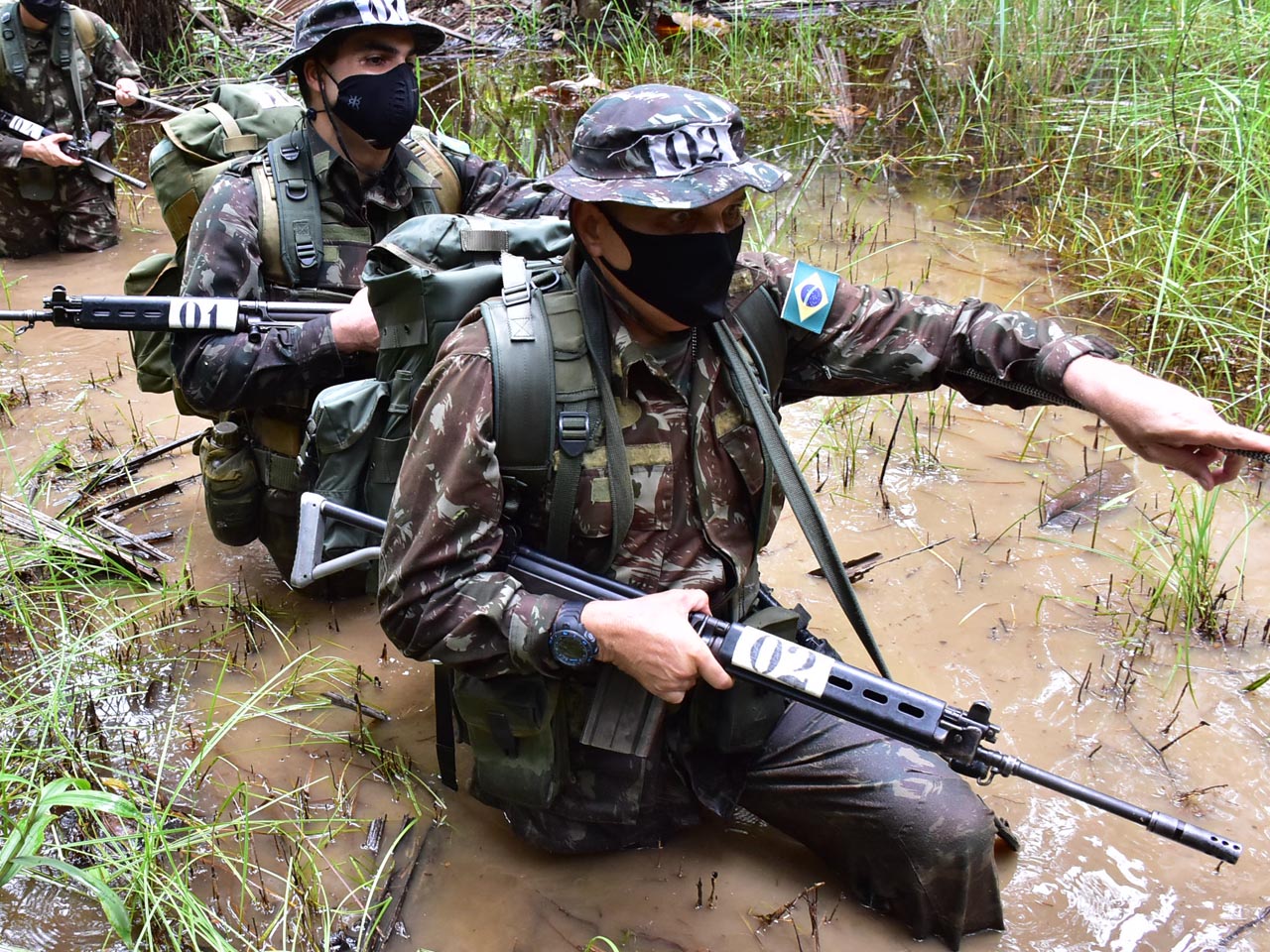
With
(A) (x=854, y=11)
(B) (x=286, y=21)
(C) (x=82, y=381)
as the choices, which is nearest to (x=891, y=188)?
(A) (x=854, y=11)

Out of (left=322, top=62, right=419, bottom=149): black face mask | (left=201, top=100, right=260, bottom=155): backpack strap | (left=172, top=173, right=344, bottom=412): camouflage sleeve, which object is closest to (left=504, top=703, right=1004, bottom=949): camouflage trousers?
(left=172, top=173, right=344, bottom=412): camouflage sleeve

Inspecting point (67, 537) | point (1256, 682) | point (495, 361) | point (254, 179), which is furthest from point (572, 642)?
point (67, 537)

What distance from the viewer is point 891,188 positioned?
634 cm

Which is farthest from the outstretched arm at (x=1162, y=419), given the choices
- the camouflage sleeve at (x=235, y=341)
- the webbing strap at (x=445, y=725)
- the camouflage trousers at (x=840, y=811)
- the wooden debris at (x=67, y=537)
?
the wooden debris at (x=67, y=537)

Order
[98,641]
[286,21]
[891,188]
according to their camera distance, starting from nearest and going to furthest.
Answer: [98,641] < [891,188] < [286,21]

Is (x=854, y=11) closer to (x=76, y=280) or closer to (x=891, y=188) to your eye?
(x=891, y=188)

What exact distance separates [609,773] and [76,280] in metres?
5.41

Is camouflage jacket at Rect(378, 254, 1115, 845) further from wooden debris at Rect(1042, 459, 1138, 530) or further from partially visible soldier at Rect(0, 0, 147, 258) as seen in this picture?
partially visible soldier at Rect(0, 0, 147, 258)

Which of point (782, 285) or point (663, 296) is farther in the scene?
point (782, 285)

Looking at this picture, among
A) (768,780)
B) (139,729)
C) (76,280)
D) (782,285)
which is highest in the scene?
(782,285)

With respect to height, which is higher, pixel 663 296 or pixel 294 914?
pixel 663 296

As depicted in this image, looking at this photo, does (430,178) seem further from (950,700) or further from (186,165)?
(950,700)

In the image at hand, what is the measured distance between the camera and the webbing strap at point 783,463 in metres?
2.46

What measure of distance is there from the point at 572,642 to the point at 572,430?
432 millimetres
